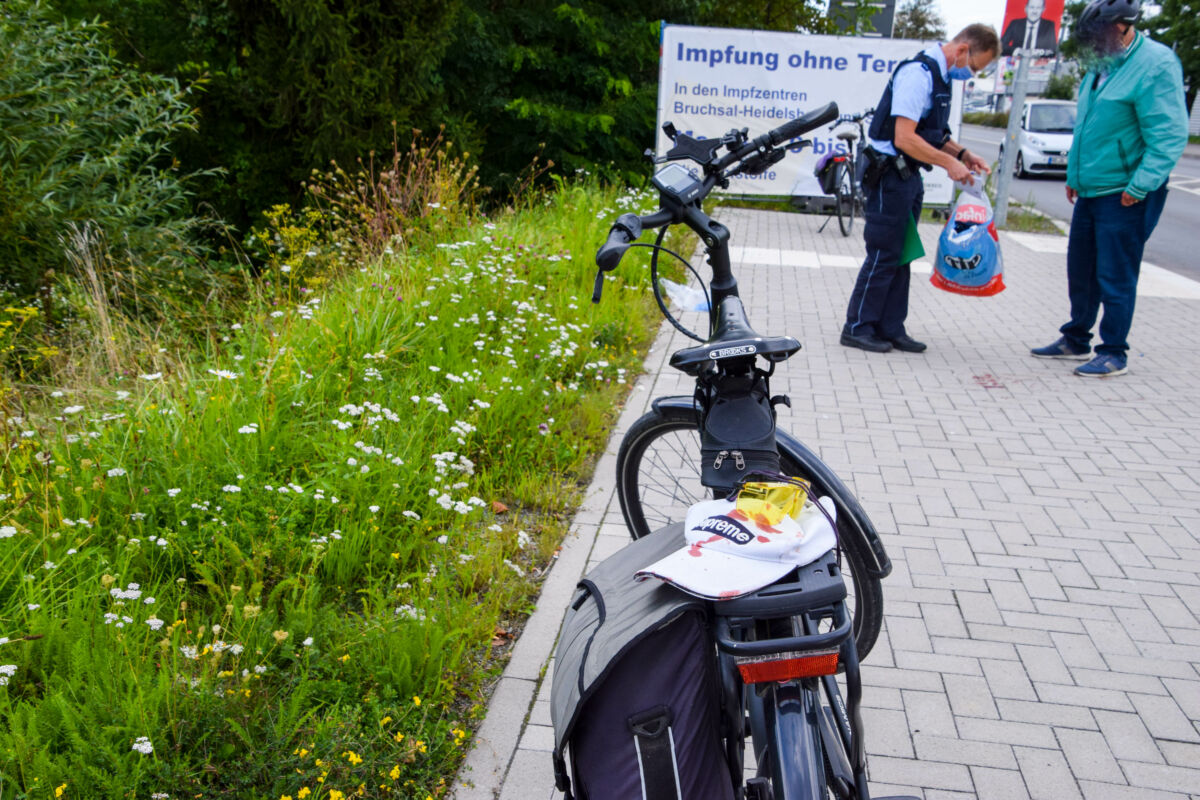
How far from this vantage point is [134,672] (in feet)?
8.03

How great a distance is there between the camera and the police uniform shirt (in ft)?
19.3

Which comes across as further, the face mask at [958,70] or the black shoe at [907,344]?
the black shoe at [907,344]

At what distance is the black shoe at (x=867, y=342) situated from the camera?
6.67 meters

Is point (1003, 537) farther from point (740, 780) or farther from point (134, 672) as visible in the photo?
point (134, 672)

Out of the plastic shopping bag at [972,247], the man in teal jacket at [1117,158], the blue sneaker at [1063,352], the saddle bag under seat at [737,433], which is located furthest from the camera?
the blue sneaker at [1063,352]

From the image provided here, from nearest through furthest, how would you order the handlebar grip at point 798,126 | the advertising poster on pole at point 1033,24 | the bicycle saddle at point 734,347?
the bicycle saddle at point 734,347
the handlebar grip at point 798,126
the advertising poster on pole at point 1033,24

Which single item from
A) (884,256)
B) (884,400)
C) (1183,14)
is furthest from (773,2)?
(1183,14)

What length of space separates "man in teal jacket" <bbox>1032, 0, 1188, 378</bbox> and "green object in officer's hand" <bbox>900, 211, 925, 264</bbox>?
98cm

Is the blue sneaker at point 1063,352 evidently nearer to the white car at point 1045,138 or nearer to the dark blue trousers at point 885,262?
the dark blue trousers at point 885,262

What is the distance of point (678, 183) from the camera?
2.51m

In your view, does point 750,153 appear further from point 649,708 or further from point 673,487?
point 649,708

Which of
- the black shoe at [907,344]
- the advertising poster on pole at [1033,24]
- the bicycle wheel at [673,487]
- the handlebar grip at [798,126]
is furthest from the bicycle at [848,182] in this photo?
the handlebar grip at [798,126]

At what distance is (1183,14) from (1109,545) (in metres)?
60.8

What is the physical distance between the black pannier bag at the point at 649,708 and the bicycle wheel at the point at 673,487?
0.99 metres
